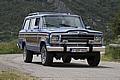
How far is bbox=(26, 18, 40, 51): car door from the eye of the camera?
755 inches

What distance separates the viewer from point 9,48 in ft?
151

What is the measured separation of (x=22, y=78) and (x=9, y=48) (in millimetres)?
34211

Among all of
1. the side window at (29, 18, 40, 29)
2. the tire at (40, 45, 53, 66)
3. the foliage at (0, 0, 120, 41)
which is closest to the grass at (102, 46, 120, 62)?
the side window at (29, 18, 40, 29)

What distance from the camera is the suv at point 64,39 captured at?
17203 mm

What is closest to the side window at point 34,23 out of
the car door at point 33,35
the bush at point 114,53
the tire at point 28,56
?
the car door at point 33,35

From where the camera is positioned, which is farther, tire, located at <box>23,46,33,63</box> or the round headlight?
tire, located at <box>23,46,33,63</box>

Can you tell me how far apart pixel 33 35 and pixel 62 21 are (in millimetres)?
1399

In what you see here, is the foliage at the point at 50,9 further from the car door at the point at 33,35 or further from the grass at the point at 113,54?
the car door at the point at 33,35

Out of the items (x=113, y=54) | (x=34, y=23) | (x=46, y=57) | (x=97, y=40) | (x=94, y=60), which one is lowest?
(x=113, y=54)

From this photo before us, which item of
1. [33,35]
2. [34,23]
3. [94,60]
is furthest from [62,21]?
[94,60]

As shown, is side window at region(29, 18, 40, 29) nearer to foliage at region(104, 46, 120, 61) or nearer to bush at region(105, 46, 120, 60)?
foliage at region(104, 46, 120, 61)

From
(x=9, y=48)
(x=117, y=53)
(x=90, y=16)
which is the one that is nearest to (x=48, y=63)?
(x=117, y=53)

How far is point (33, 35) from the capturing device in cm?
1955

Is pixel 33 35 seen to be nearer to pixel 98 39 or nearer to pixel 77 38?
pixel 77 38
